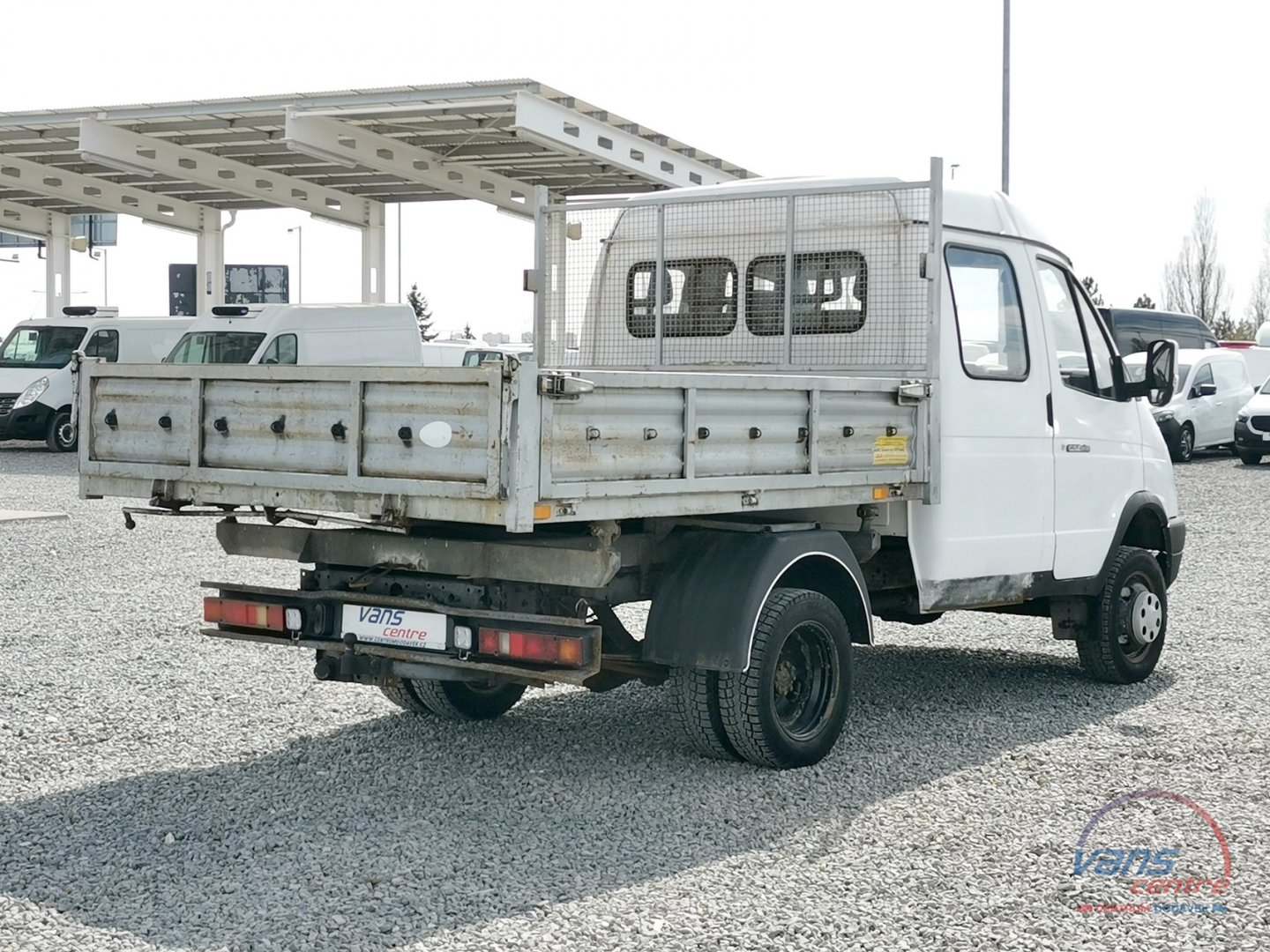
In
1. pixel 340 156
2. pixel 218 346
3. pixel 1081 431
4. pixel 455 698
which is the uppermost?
pixel 340 156

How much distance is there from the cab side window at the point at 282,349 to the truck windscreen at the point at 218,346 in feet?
0.65

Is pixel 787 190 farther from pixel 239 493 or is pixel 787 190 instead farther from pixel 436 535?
pixel 239 493

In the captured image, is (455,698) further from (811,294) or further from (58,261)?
(58,261)

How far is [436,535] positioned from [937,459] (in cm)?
229

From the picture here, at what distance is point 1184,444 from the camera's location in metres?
27.6

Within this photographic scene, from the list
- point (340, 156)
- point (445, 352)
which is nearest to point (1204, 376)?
point (445, 352)

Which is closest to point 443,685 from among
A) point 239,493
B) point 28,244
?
point 239,493

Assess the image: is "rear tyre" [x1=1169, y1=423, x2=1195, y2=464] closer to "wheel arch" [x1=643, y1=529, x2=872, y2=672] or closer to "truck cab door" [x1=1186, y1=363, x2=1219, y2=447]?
"truck cab door" [x1=1186, y1=363, x2=1219, y2=447]

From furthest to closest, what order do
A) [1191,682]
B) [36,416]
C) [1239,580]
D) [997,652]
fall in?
[36,416]
[1239,580]
[997,652]
[1191,682]

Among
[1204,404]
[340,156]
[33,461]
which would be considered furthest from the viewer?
[1204,404]

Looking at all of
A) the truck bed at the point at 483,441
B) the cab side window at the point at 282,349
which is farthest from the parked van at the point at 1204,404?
the truck bed at the point at 483,441

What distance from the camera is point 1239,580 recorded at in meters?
12.8

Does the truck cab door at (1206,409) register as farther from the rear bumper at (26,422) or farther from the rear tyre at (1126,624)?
the rear tyre at (1126,624)

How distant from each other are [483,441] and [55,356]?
78.5 ft
